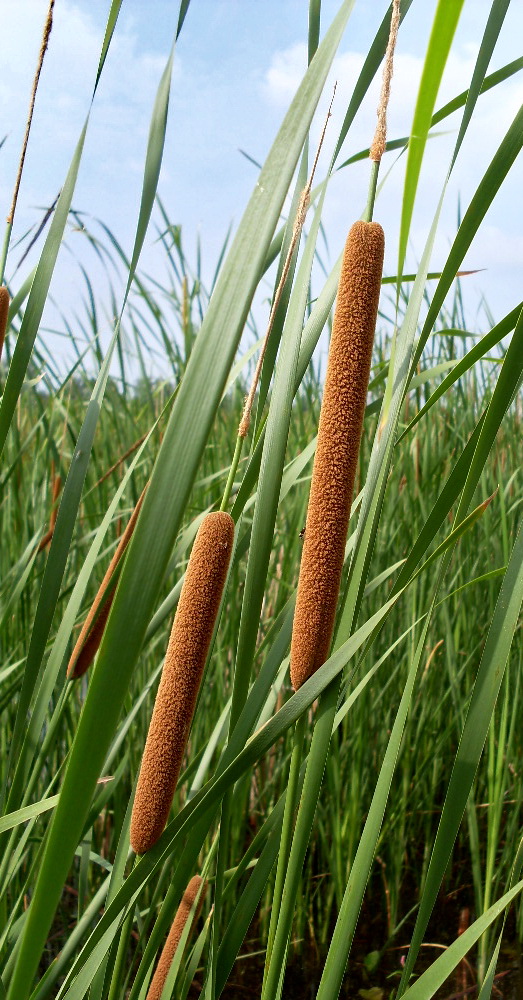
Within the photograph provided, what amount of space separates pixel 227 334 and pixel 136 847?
0.34 metres

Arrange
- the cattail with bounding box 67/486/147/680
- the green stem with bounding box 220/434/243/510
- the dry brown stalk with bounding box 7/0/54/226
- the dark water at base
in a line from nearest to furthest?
the green stem with bounding box 220/434/243/510, the dry brown stalk with bounding box 7/0/54/226, the cattail with bounding box 67/486/147/680, the dark water at base

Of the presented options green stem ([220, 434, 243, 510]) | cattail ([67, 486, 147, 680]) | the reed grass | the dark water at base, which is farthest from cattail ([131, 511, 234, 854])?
the dark water at base

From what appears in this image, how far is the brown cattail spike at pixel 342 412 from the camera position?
49 centimetres

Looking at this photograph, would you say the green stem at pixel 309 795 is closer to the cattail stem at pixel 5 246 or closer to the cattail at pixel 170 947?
the cattail at pixel 170 947

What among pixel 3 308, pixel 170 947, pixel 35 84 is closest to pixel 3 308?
pixel 3 308

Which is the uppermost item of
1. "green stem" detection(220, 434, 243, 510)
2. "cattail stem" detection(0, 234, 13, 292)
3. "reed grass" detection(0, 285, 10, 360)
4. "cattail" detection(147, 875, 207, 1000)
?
"cattail stem" detection(0, 234, 13, 292)

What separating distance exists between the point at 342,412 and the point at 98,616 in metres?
0.33

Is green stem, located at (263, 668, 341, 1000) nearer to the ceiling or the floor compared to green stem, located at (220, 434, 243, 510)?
nearer to the floor

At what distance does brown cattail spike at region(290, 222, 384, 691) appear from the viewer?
486mm

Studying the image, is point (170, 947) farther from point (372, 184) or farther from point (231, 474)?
point (372, 184)

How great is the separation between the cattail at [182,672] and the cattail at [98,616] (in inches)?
6.7

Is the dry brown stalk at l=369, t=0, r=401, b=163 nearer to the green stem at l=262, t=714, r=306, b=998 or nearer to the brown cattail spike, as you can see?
the brown cattail spike

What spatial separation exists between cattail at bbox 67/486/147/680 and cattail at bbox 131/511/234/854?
0.17m

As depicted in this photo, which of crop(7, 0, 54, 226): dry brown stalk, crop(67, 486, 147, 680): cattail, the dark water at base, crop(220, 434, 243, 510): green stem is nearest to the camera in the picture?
crop(220, 434, 243, 510): green stem
